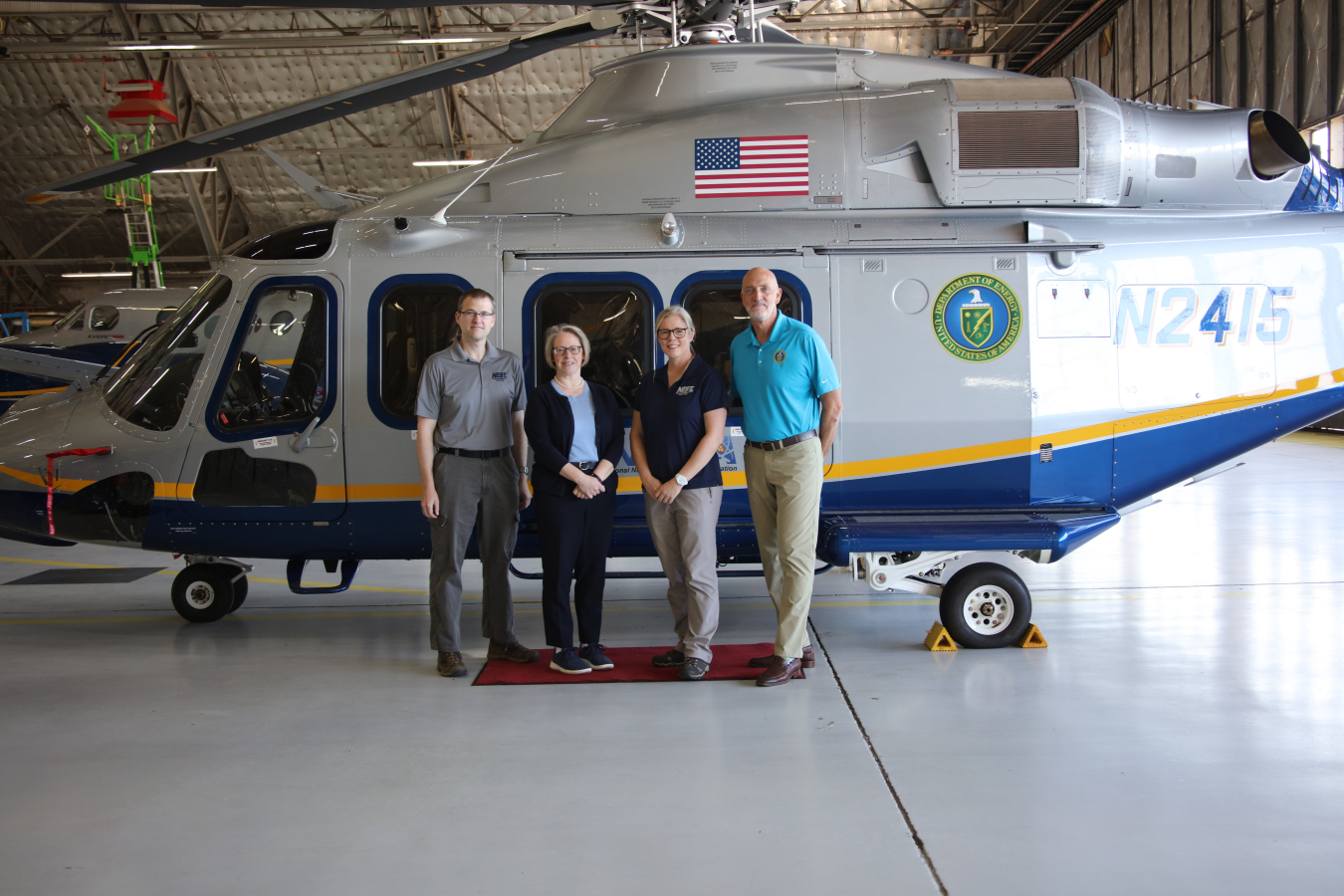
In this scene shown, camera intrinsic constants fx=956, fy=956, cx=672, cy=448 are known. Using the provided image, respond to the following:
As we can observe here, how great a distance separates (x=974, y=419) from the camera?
17.0 ft

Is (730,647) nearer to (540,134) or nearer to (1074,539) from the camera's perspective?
(1074,539)

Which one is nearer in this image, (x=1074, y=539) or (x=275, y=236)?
(x=1074, y=539)

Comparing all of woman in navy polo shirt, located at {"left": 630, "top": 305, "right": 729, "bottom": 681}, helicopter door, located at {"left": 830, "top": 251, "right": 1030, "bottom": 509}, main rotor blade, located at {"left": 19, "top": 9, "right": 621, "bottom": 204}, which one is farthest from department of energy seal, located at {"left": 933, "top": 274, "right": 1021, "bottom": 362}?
main rotor blade, located at {"left": 19, "top": 9, "right": 621, "bottom": 204}

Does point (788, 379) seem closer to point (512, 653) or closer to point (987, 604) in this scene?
point (987, 604)

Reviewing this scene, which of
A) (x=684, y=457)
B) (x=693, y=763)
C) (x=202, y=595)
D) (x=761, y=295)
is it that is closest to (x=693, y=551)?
(x=684, y=457)

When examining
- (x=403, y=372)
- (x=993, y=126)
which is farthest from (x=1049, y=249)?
(x=403, y=372)

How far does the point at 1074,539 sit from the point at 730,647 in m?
1.86

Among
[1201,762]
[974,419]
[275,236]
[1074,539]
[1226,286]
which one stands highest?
[275,236]

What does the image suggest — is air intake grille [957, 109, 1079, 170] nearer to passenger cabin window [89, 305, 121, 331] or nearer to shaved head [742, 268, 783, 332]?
shaved head [742, 268, 783, 332]

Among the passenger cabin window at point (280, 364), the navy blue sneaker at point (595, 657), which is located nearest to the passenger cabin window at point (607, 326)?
the passenger cabin window at point (280, 364)

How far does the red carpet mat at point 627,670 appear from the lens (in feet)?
15.0

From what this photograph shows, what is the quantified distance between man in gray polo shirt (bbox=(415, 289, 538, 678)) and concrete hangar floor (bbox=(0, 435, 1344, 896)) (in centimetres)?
48

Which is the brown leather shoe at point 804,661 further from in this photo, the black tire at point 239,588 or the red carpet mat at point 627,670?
the black tire at point 239,588

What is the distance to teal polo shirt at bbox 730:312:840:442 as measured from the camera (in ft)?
14.0
